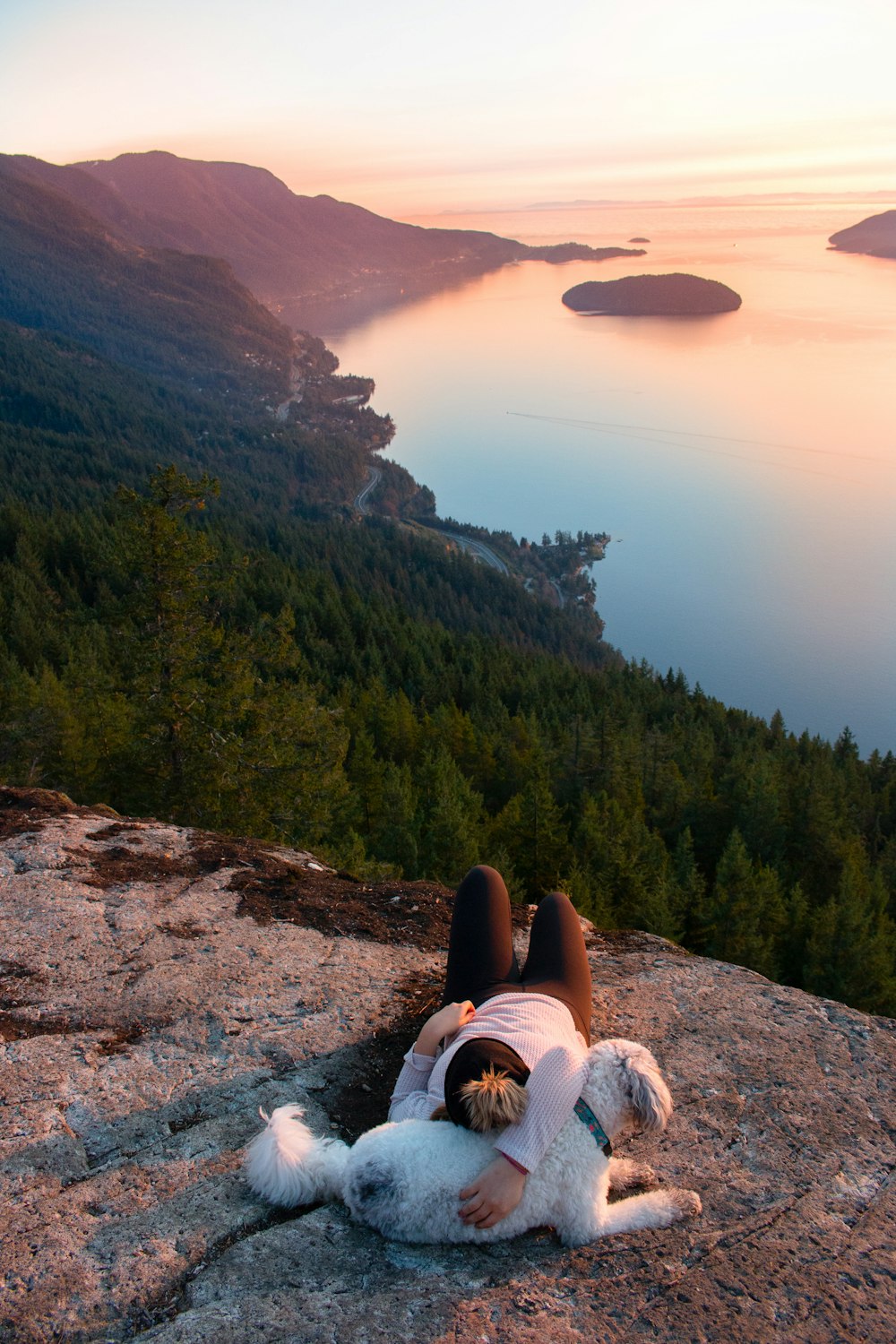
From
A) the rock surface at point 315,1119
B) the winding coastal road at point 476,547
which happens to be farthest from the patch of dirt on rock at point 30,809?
the winding coastal road at point 476,547

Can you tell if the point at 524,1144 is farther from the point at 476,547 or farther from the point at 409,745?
the point at 476,547

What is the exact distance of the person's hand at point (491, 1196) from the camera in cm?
236

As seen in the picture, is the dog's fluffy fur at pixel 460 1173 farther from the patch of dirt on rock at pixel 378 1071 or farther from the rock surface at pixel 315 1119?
the patch of dirt on rock at pixel 378 1071

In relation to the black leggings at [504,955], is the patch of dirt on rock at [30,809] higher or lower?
lower

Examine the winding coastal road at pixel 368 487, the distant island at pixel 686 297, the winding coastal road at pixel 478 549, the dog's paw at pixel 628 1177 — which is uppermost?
the distant island at pixel 686 297

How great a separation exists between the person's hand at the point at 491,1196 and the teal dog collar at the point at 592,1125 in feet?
0.94

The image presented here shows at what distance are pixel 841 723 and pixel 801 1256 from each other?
190 ft

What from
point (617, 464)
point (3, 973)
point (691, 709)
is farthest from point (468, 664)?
point (617, 464)

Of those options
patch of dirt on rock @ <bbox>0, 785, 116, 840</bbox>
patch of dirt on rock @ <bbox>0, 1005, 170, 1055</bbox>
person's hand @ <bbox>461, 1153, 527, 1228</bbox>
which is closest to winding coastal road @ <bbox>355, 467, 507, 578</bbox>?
patch of dirt on rock @ <bbox>0, 785, 116, 840</bbox>

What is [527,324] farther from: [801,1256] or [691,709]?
[801,1256]

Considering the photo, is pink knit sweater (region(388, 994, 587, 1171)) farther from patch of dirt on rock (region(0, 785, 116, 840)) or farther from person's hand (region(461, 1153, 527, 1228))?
patch of dirt on rock (region(0, 785, 116, 840))

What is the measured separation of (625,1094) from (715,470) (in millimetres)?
102628

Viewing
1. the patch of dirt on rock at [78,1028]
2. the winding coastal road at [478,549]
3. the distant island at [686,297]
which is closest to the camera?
the patch of dirt on rock at [78,1028]

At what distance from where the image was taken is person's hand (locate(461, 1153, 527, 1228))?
236 centimetres
